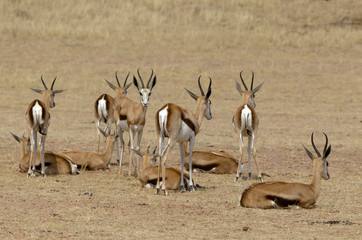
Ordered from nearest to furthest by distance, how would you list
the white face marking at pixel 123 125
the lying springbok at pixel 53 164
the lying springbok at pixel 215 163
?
the lying springbok at pixel 53 164, the white face marking at pixel 123 125, the lying springbok at pixel 215 163

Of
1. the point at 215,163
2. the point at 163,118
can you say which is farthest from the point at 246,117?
the point at 163,118

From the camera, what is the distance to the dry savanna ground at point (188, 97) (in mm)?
8711

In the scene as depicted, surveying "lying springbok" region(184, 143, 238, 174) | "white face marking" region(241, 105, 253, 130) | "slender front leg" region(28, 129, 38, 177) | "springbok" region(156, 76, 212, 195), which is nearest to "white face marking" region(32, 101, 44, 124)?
"slender front leg" region(28, 129, 38, 177)

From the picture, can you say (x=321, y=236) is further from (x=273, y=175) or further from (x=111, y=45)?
(x=111, y=45)

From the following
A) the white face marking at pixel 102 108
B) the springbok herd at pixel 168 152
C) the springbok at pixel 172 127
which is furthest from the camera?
the white face marking at pixel 102 108

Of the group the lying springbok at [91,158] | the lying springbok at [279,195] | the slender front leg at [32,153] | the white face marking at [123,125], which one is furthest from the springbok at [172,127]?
the lying springbok at [91,158]

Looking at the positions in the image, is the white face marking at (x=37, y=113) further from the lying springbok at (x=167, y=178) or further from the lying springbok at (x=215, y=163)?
the lying springbok at (x=215, y=163)

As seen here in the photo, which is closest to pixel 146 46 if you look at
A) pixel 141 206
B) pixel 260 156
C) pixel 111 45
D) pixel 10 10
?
pixel 111 45

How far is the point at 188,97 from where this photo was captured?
25500mm

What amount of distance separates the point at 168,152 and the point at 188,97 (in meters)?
14.8

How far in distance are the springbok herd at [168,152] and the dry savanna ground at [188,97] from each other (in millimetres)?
221

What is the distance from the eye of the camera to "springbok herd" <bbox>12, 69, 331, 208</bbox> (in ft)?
30.8

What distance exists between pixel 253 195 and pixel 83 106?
1478 cm

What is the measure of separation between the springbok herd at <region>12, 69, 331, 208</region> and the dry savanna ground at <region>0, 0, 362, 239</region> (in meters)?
0.22
